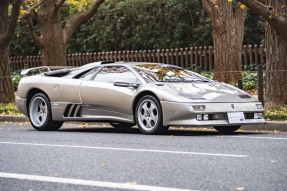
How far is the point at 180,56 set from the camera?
1212 inches

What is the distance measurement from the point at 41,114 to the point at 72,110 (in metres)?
0.81

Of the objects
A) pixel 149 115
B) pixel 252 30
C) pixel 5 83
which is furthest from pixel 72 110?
pixel 252 30

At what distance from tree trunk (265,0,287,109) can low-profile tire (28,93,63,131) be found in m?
4.65

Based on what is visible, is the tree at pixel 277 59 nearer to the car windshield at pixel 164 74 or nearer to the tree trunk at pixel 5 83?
the car windshield at pixel 164 74

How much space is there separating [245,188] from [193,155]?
2.66m

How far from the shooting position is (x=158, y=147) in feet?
34.0

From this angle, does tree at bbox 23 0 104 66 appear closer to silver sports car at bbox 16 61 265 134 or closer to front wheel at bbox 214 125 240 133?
silver sports car at bbox 16 61 265 134

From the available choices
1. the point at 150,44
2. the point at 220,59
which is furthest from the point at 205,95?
the point at 150,44

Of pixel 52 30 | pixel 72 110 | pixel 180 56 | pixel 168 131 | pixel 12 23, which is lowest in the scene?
pixel 168 131

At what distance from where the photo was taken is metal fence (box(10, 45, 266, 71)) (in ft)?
Result: 94.0

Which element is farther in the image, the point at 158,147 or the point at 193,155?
the point at 158,147

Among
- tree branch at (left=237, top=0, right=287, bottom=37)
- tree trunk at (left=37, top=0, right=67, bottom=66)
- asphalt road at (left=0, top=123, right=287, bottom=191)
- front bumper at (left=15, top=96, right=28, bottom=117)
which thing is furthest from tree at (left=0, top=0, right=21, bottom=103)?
asphalt road at (left=0, top=123, right=287, bottom=191)

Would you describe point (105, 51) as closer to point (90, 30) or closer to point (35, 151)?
point (90, 30)

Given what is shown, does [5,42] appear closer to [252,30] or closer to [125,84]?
[125,84]
